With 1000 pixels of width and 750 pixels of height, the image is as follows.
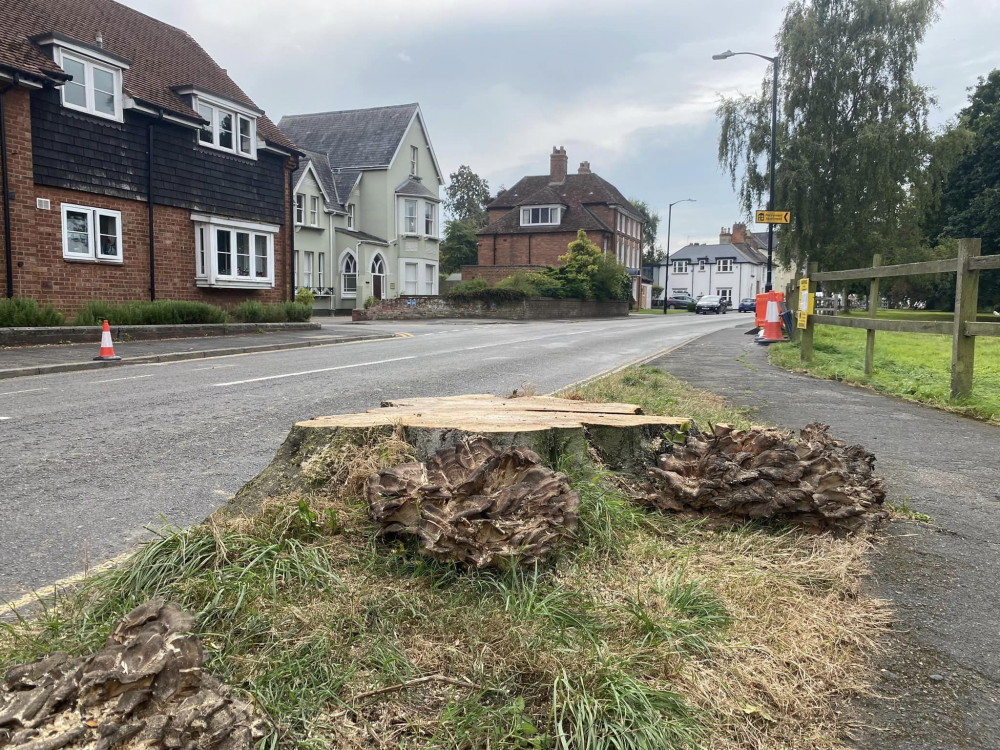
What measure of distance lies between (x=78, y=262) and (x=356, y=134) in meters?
26.5

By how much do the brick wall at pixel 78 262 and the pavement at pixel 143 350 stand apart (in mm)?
3666

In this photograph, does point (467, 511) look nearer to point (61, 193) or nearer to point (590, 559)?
point (590, 559)

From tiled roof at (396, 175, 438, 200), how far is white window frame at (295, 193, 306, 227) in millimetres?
6615

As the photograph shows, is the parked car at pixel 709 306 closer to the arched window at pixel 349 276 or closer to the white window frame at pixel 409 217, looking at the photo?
the white window frame at pixel 409 217

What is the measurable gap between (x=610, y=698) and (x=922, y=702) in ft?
3.12

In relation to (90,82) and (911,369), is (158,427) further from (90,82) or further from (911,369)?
(90,82)

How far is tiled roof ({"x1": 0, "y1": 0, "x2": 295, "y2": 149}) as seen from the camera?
17.8 m

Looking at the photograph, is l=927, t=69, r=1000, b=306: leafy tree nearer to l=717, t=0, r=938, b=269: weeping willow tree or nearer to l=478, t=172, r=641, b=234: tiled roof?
l=717, t=0, r=938, b=269: weeping willow tree

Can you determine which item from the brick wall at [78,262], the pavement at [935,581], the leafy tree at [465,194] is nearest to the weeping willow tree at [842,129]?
the brick wall at [78,262]

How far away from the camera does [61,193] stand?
60.5 feet

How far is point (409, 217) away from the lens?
42.1 m

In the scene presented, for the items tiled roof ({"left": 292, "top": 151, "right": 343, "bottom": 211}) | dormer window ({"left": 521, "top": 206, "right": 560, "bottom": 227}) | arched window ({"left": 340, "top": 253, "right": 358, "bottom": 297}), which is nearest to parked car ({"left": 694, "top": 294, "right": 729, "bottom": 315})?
dormer window ({"left": 521, "top": 206, "right": 560, "bottom": 227})

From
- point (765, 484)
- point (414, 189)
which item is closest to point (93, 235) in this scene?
point (765, 484)

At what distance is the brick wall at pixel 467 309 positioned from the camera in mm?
36156
